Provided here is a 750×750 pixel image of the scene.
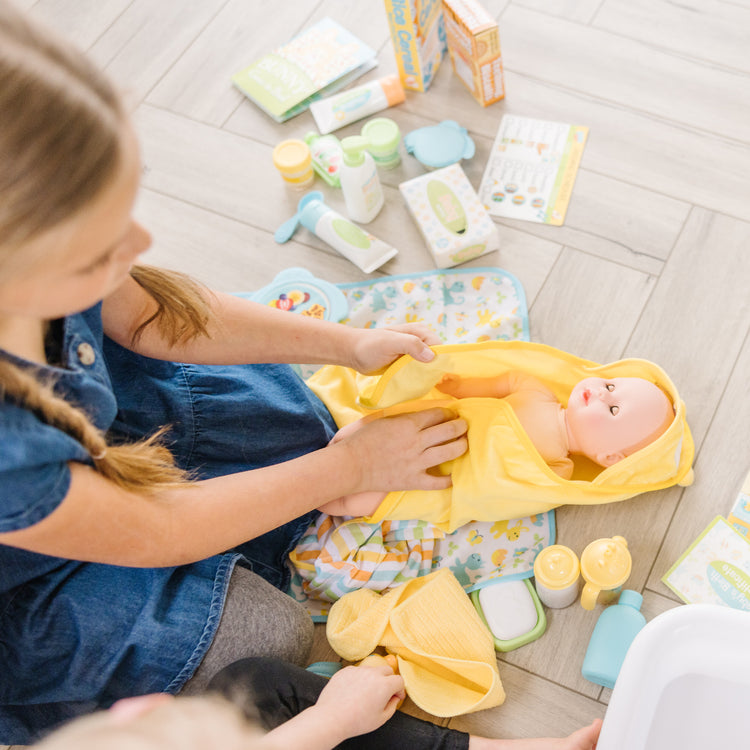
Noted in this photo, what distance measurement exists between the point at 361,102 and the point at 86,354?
953 mm

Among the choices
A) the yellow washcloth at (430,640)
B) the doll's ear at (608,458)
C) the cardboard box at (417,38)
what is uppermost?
the cardboard box at (417,38)

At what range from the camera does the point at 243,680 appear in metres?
0.90

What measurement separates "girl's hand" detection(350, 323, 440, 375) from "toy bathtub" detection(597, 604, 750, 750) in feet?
1.49

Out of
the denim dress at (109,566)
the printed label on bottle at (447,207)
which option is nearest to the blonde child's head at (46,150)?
the denim dress at (109,566)

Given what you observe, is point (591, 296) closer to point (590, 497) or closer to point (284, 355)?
point (590, 497)

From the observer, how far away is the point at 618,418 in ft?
3.54

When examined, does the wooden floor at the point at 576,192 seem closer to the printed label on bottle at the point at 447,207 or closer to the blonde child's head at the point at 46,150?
the printed label on bottle at the point at 447,207

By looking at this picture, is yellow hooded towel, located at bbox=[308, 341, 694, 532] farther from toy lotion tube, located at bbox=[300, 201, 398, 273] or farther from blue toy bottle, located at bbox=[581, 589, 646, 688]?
toy lotion tube, located at bbox=[300, 201, 398, 273]

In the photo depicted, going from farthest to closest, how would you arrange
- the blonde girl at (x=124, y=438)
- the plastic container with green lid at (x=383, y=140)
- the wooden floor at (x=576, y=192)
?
the plastic container with green lid at (x=383, y=140) < the wooden floor at (x=576, y=192) < the blonde girl at (x=124, y=438)

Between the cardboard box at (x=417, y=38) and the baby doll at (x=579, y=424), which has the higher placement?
the cardboard box at (x=417, y=38)

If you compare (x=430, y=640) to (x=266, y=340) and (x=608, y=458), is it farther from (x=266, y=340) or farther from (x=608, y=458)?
(x=266, y=340)

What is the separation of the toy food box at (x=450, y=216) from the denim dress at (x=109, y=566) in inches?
18.0

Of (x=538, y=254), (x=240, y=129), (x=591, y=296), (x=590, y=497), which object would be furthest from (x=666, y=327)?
(x=240, y=129)

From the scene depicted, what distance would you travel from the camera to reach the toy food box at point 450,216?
4.41ft
